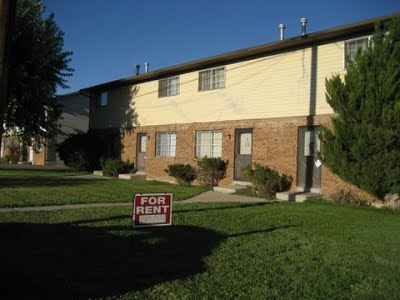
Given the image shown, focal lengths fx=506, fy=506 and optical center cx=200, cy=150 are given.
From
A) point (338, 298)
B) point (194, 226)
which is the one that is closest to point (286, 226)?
point (194, 226)

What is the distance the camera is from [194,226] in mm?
10086

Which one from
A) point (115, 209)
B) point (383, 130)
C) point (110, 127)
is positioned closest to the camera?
point (115, 209)

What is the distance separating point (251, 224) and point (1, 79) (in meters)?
6.18

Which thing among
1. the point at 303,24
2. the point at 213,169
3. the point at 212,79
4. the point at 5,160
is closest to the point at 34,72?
the point at 212,79

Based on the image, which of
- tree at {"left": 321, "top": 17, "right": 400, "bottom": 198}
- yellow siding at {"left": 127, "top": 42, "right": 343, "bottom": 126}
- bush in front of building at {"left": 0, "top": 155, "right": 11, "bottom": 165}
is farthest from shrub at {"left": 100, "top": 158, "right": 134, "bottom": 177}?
bush in front of building at {"left": 0, "top": 155, "right": 11, "bottom": 165}

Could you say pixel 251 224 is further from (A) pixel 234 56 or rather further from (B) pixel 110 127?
(B) pixel 110 127

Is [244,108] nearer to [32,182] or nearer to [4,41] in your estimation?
[32,182]

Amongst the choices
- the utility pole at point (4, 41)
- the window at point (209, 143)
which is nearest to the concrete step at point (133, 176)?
the window at point (209, 143)

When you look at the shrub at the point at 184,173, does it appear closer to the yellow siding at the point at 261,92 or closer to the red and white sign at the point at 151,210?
the yellow siding at the point at 261,92

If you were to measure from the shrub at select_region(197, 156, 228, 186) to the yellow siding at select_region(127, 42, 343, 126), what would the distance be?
179 centimetres

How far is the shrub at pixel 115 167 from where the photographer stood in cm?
2500

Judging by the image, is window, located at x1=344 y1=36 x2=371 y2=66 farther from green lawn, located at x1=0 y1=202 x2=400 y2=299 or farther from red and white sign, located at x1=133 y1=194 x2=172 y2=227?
red and white sign, located at x1=133 y1=194 x2=172 y2=227

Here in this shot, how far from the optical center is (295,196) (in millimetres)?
16047

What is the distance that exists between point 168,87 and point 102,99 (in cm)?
706
